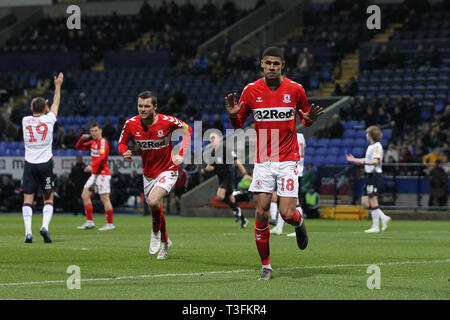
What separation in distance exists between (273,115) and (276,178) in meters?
0.73

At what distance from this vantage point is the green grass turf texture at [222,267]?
329 inches

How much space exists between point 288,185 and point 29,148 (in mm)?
6458

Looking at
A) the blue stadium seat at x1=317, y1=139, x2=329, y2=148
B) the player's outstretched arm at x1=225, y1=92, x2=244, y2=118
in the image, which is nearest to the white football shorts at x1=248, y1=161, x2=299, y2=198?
the player's outstretched arm at x1=225, y1=92, x2=244, y2=118

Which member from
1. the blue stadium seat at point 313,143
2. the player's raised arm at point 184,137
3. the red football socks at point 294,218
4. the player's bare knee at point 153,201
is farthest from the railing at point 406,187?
the red football socks at point 294,218

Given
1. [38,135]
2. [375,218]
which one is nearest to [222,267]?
[38,135]

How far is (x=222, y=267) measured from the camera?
433 inches

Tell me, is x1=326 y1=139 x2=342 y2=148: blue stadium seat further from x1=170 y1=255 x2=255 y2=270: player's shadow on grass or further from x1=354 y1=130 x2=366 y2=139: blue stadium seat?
x1=170 y1=255 x2=255 y2=270: player's shadow on grass

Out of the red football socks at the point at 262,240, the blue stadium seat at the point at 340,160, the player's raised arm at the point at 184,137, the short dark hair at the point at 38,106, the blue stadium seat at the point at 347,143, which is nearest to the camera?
the red football socks at the point at 262,240

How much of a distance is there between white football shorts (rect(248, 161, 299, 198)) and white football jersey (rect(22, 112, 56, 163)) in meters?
5.95

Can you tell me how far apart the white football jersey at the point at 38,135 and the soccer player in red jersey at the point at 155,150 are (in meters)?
2.86

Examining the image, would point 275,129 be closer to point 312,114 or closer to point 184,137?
point 312,114

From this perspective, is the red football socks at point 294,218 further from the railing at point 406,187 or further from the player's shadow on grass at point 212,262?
the railing at point 406,187

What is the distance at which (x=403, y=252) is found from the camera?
1353cm
